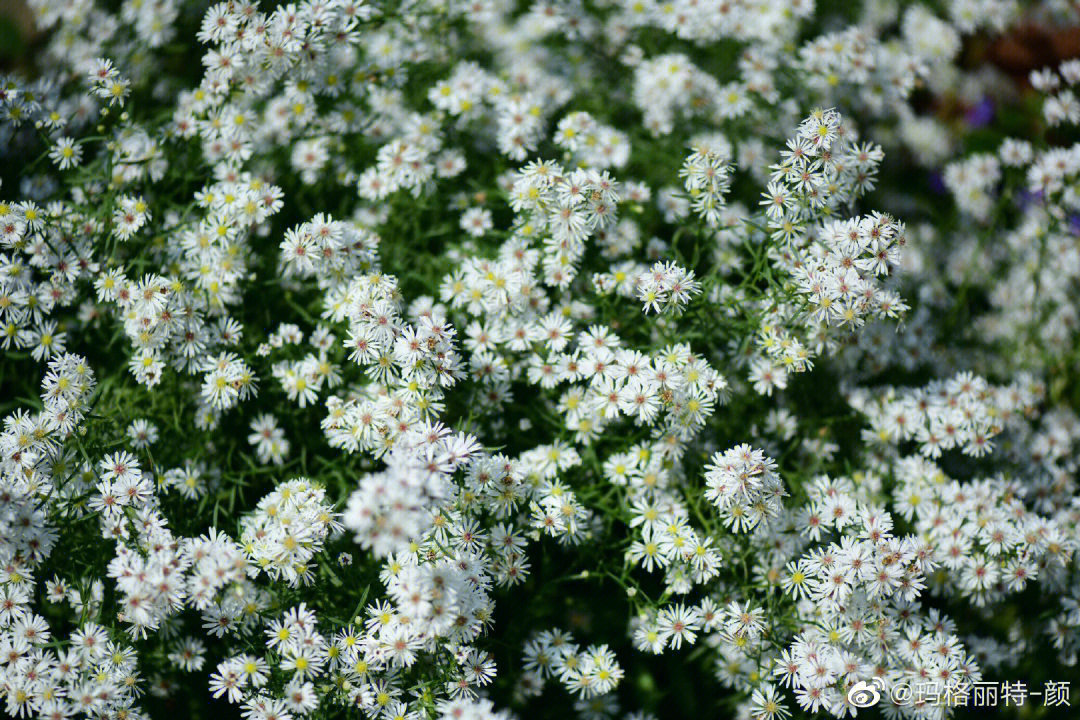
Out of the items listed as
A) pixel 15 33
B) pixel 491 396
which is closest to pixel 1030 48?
pixel 491 396

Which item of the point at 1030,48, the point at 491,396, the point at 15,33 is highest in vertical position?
the point at 15,33

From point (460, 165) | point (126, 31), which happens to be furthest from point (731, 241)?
point (126, 31)

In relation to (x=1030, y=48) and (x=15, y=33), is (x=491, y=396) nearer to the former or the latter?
(x=15, y=33)

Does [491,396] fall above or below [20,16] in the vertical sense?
below

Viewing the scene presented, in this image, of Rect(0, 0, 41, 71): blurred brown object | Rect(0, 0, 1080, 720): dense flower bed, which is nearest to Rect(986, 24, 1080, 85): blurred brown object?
Rect(0, 0, 1080, 720): dense flower bed

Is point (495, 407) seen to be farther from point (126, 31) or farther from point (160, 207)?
point (126, 31)

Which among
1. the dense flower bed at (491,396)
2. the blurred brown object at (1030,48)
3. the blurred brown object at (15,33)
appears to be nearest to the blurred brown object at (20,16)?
the blurred brown object at (15,33)
